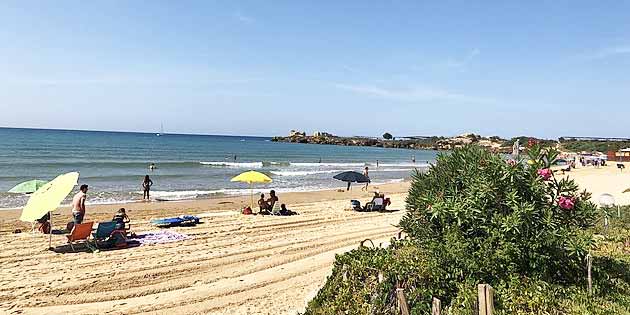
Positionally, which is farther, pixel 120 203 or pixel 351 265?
pixel 120 203

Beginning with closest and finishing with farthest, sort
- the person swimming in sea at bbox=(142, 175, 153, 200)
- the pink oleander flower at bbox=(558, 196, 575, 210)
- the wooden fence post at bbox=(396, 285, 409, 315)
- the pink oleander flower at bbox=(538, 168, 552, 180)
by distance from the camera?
the wooden fence post at bbox=(396, 285, 409, 315) → the pink oleander flower at bbox=(558, 196, 575, 210) → the pink oleander flower at bbox=(538, 168, 552, 180) → the person swimming in sea at bbox=(142, 175, 153, 200)

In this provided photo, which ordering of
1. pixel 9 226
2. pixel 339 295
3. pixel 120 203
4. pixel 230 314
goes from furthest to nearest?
pixel 120 203 → pixel 9 226 → pixel 230 314 → pixel 339 295

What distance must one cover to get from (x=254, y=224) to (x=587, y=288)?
10.3 m

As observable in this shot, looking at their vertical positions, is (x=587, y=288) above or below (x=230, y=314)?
above

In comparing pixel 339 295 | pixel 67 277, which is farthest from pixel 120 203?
pixel 339 295

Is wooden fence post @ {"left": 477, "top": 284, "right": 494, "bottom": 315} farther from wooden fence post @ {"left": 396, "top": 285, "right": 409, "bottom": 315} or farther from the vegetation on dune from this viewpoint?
wooden fence post @ {"left": 396, "top": 285, "right": 409, "bottom": 315}

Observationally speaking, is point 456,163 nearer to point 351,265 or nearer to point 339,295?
point 351,265

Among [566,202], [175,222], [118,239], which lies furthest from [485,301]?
[175,222]

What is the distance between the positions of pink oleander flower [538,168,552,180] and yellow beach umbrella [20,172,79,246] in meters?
9.36

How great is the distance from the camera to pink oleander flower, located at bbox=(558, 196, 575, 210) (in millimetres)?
5455

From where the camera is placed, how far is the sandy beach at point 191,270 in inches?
289

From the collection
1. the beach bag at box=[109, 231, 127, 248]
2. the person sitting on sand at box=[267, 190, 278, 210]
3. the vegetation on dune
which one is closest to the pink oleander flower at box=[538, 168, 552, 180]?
the vegetation on dune

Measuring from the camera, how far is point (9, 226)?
1361cm

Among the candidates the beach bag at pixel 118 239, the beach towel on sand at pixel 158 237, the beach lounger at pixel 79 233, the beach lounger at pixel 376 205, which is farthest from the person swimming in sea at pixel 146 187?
the beach lounger at pixel 376 205
